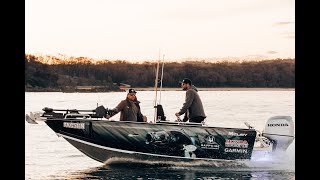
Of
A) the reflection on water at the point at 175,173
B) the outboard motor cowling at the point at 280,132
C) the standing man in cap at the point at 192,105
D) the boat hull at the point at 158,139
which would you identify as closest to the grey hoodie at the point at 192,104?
the standing man in cap at the point at 192,105

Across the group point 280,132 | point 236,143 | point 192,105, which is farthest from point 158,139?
point 280,132

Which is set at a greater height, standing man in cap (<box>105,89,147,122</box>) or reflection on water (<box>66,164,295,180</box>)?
standing man in cap (<box>105,89,147,122</box>)

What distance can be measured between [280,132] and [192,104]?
1.70 m

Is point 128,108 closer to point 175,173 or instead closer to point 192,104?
point 192,104

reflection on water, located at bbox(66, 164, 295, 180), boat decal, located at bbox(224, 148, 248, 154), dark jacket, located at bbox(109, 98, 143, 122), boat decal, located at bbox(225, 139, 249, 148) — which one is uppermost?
dark jacket, located at bbox(109, 98, 143, 122)

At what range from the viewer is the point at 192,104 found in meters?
12.1

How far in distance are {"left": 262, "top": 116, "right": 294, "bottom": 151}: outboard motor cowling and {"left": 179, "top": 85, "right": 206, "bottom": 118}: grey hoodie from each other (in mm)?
1296

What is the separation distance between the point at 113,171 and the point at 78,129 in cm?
106

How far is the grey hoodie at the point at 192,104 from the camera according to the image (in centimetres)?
1201

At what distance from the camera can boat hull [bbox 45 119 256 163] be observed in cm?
1184

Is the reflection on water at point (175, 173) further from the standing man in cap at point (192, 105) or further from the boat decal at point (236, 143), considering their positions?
the standing man in cap at point (192, 105)

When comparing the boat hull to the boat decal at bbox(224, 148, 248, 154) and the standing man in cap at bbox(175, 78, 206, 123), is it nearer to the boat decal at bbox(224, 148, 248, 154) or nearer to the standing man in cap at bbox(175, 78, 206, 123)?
the boat decal at bbox(224, 148, 248, 154)

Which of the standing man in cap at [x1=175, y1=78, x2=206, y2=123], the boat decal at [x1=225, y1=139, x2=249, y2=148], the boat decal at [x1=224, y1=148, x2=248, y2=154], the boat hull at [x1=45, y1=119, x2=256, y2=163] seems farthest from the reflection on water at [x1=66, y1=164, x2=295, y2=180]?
the standing man in cap at [x1=175, y1=78, x2=206, y2=123]
